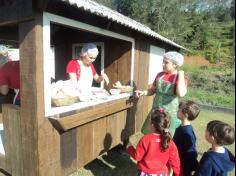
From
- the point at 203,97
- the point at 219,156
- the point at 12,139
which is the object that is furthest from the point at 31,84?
the point at 203,97

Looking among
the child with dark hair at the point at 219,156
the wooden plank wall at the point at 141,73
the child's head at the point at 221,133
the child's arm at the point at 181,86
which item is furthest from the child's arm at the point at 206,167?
the wooden plank wall at the point at 141,73

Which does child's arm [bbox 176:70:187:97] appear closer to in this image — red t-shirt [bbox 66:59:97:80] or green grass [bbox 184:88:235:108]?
red t-shirt [bbox 66:59:97:80]

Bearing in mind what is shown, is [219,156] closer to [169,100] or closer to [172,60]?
[169,100]

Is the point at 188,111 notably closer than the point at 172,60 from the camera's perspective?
Yes

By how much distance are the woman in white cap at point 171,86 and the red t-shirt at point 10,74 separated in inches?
76.4

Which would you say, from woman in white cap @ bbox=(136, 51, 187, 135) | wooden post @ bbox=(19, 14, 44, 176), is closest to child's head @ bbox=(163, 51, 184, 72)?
woman in white cap @ bbox=(136, 51, 187, 135)

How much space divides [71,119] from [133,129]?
2287 millimetres

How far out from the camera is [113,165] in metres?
4.19

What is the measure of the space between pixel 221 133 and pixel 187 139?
757 millimetres

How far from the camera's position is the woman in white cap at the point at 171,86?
3.07 m

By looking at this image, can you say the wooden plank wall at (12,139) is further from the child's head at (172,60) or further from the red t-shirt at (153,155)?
the child's head at (172,60)

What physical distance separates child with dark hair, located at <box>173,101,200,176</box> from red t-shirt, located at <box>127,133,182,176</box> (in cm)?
33

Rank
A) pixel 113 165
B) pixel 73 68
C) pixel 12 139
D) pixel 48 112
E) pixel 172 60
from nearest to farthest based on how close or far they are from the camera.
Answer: pixel 48 112 → pixel 12 139 → pixel 172 60 → pixel 73 68 → pixel 113 165

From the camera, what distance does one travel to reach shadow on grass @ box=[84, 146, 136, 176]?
3.92m
